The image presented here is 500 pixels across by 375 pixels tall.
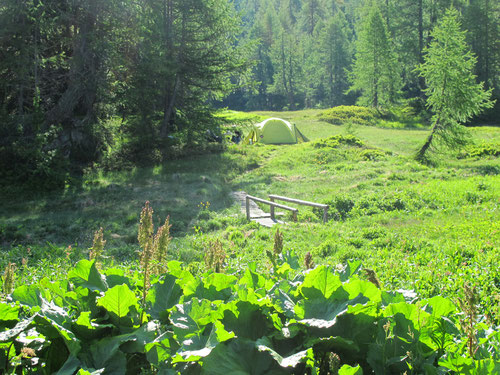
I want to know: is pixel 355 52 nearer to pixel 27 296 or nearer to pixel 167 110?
pixel 167 110

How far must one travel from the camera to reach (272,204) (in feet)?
37.7

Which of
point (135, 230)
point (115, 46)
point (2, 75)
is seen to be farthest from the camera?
point (115, 46)

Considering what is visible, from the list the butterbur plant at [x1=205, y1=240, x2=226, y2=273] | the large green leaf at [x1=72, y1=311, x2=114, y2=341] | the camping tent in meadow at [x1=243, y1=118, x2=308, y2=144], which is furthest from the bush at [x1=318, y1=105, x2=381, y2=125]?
the large green leaf at [x1=72, y1=311, x2=114, y2=341]

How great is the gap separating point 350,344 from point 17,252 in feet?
27.0

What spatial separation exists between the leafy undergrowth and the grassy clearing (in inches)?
88.7

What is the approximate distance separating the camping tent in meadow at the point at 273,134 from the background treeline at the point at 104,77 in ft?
19.8

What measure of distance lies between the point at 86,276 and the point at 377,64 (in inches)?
1925

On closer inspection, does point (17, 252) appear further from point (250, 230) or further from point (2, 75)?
point (2, 75)

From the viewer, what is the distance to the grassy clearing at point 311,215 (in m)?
6.44

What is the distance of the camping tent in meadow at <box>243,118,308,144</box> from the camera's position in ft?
96.0

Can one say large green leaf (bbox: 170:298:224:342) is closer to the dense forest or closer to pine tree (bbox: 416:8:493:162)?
the dense forest

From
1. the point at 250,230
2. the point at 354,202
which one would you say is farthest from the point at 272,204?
the point at 354,202

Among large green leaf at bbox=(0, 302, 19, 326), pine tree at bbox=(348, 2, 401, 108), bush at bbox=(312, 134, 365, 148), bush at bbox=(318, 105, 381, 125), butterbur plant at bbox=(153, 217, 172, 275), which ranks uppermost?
pine tree at bbox=(348, 2, 401, 108)

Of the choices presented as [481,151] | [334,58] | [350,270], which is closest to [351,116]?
[481,151]
